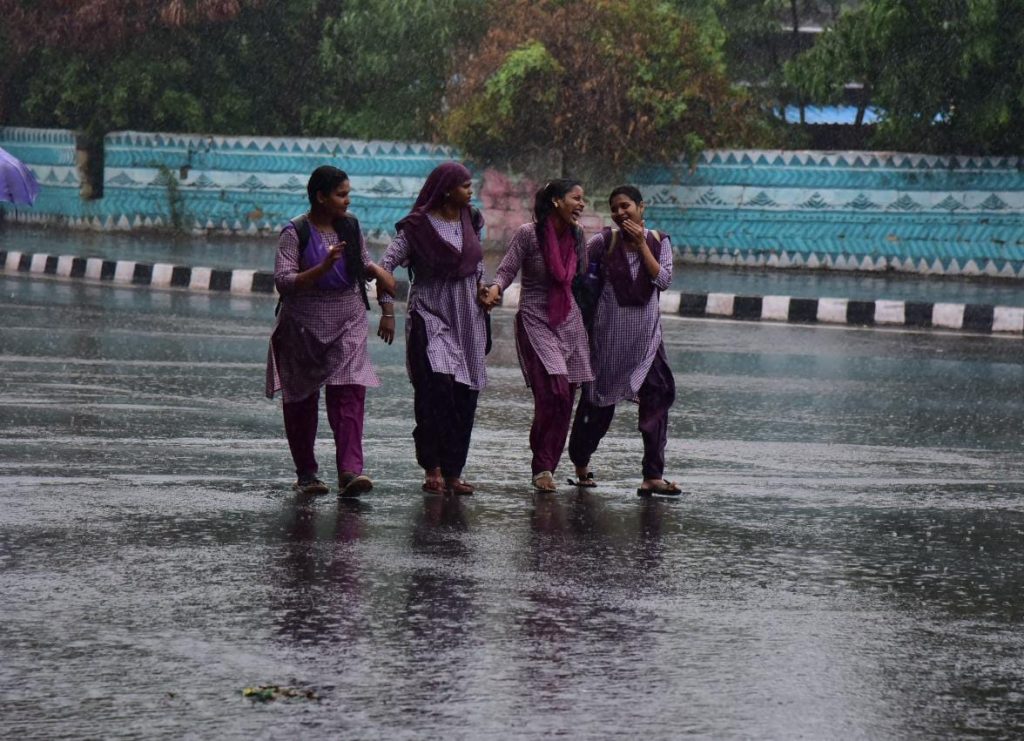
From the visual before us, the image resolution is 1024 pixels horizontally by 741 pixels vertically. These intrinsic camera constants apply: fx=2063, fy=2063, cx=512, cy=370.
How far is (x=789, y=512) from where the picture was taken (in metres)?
8.47

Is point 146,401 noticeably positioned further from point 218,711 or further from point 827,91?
point 827,91

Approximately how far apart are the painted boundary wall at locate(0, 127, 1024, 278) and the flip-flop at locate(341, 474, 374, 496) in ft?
56.0

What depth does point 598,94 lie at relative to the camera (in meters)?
26.1

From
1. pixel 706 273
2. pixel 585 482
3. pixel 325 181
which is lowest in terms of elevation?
pixel 706 273

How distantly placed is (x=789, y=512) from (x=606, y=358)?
1311 mm

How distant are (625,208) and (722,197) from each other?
665 inches

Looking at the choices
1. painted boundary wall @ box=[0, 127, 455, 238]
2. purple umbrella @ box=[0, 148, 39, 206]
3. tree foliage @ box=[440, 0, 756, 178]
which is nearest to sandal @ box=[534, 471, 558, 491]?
purple umbrella @ box=[0, 148, 39, 206]

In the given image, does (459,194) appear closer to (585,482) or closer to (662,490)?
(585,482)

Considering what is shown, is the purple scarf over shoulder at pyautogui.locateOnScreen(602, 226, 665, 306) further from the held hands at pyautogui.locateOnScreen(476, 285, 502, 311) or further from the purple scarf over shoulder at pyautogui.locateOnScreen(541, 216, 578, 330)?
the held hands at pyautogui.locateOnScreen(476, 285, 502, 311)

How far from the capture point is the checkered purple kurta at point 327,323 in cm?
875

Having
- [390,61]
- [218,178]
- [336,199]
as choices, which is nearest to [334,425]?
[336,199]

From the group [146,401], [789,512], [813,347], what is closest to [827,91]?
[813,347]

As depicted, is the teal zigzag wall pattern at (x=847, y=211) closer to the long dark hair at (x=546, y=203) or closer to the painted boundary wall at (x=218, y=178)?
the painted boundary wall at (x=218, y=178)

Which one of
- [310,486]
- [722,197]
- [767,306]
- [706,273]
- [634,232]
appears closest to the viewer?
[310,486]
